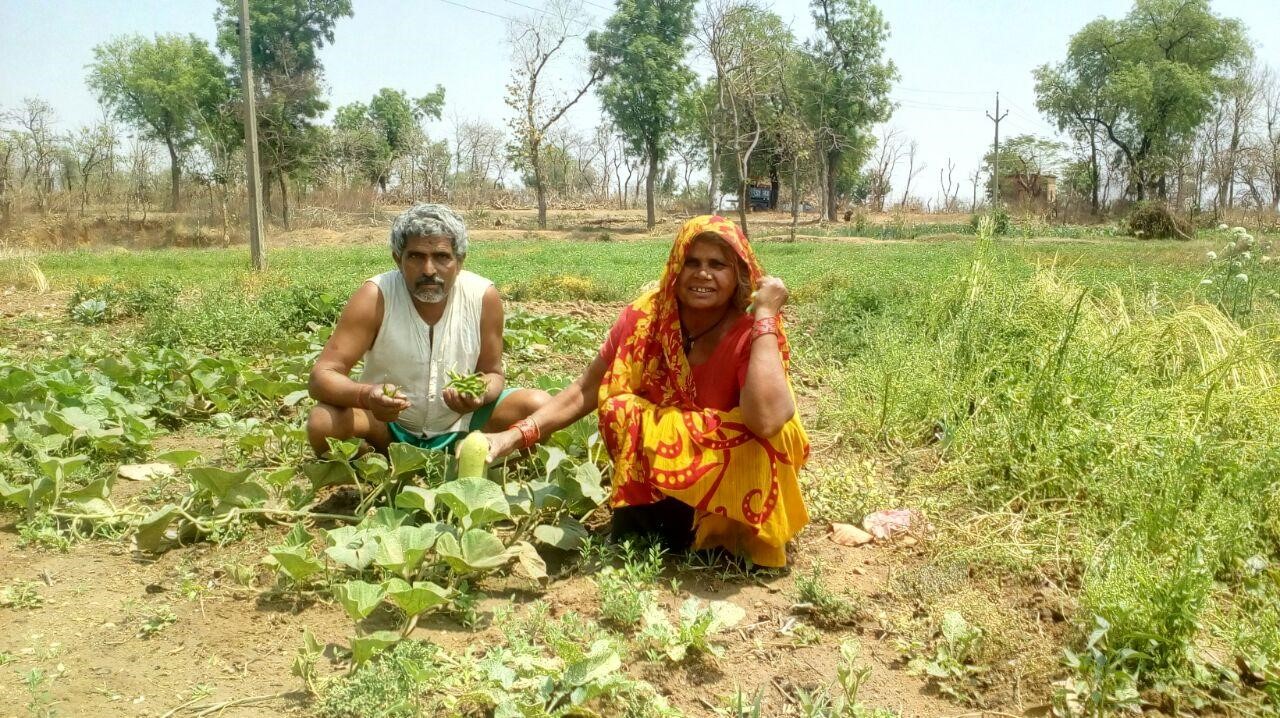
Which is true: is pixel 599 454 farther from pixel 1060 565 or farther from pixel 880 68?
pixel 880 68

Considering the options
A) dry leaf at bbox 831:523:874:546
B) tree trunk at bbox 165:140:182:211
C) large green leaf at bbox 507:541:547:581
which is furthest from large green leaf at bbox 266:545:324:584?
tree trunk at bbox 165:140:182:211

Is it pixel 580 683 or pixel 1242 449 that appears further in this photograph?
pixel 1242 449

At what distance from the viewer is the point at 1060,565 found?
9.08ft

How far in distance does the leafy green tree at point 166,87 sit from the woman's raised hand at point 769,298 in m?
31.9

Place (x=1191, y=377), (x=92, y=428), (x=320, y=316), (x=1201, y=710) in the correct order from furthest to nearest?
1. (x=320, y=316)
2. (x=1191, y=377)
3. (x=92, y=428)
4. (x=1201, y=710)

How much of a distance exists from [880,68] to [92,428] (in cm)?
3640

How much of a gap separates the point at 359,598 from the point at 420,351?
132cm

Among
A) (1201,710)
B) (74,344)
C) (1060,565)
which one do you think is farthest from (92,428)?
(1201,710)

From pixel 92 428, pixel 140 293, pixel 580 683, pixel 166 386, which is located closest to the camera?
pixel 580 683

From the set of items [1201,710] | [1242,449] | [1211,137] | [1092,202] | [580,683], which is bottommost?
[1201,710]

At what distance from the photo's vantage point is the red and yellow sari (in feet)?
8.59

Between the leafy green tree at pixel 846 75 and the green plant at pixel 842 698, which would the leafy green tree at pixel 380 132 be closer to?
the leafy green tree at pixel 846 75

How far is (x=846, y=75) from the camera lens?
35.5 metres

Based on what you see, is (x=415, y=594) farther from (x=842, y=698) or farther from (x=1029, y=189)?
(x=1029, y=189)
